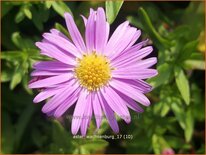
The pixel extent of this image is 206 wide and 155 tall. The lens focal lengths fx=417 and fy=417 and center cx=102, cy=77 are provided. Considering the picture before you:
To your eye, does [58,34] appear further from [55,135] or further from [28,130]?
[28,130]

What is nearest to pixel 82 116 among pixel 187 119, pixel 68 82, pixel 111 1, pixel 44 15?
pixel 68 82

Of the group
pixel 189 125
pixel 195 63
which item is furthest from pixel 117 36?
pixel 189 125

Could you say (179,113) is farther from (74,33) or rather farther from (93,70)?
(74,33)

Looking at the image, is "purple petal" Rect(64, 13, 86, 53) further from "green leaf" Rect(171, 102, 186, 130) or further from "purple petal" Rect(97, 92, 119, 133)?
"green leaf" Rect(171, 102, 186, 130)

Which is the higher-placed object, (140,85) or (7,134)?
(140,85)

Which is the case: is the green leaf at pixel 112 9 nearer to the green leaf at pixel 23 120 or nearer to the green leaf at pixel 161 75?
the green leaf at pixel 161 75

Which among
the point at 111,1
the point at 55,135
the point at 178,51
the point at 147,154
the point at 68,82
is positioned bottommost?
the point at 147,154

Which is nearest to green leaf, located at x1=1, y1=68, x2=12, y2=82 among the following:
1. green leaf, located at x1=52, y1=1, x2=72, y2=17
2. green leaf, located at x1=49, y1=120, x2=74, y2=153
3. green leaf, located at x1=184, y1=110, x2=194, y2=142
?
green leaf, located at x1=49, y1=120, x2=74, y2=153
